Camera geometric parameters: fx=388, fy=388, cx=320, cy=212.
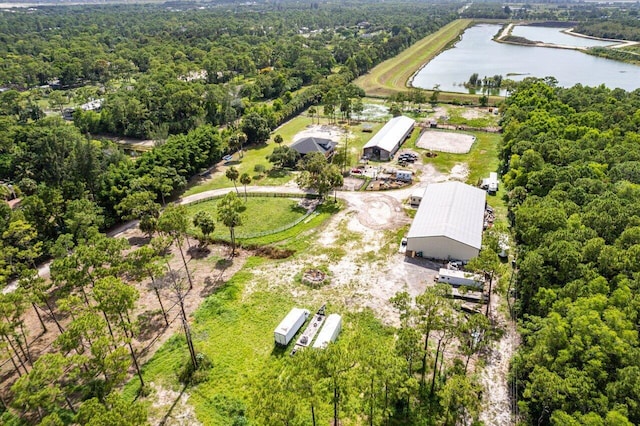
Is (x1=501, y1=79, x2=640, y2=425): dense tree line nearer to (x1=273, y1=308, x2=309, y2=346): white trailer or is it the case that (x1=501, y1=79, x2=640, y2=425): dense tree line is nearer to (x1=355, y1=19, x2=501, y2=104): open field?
(x1=273, y1=308, x2=309, y2=346): white trailer

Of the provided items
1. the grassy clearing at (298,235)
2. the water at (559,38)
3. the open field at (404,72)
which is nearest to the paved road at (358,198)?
the grassy clearing at (298,235)

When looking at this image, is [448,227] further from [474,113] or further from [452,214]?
[474,113]

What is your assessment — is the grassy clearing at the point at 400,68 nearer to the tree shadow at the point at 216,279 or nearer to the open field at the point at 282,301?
the open field at the point at 282,301

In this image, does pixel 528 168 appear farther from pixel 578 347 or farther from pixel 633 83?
pixel 633 83

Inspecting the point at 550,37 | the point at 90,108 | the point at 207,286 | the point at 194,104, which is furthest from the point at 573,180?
the point at 550,37

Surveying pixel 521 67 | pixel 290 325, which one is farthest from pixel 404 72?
pixel 290 325
